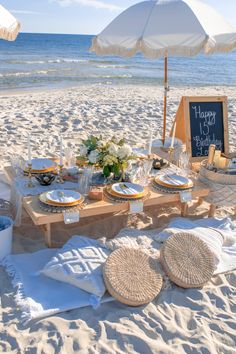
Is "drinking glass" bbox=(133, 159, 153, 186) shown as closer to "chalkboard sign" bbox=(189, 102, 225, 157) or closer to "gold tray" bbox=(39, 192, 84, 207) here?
"gold tray" bbox=(39, 192, 84, 207)

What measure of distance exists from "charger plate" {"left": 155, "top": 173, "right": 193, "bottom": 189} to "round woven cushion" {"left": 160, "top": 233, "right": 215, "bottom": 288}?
60 cm

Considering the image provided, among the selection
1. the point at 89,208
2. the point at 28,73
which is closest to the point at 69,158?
the point at 89,208

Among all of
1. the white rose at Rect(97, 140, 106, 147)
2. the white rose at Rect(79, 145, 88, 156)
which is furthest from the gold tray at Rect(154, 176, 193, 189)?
the white rose at Rect(79, 145, 88, 156)

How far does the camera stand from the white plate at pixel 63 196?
3389mm

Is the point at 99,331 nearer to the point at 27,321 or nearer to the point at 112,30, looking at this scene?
the point at 27,321

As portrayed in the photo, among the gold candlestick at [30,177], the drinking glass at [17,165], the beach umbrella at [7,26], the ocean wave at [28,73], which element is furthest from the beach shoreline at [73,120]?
the ocean wave at [28,73]

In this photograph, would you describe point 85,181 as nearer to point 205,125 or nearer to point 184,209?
point 184,209

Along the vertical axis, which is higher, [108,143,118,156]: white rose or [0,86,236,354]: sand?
[108,143,118,156]: white rose

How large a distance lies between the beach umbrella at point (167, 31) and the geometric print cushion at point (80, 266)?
2577 millimetres

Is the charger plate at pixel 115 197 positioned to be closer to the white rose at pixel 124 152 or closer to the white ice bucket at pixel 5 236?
the white rose at pixel 124 152

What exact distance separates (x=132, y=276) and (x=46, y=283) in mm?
716

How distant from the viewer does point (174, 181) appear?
12.8 feet

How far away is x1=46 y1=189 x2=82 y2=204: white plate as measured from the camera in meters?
3.39

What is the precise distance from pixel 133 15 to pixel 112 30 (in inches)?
13.0
